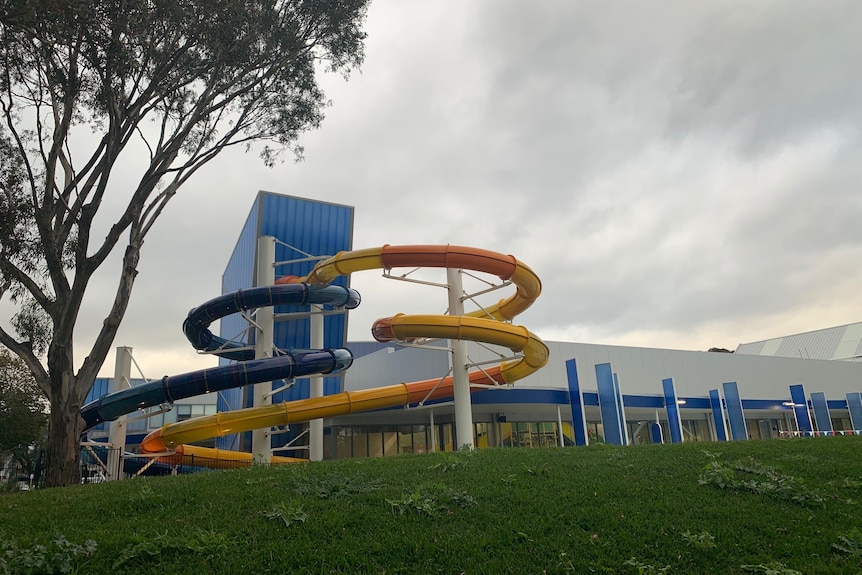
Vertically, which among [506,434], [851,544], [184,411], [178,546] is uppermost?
[184,411]

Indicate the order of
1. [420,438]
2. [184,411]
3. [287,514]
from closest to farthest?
1. [287,514]
2. [420,438]
3. [184,411]

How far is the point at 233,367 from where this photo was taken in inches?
762

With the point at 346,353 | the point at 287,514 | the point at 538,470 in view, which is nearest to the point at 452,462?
the point at 538,470

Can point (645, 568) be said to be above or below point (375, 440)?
below

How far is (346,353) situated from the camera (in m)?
21.4

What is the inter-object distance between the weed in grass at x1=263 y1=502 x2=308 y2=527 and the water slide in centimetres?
989

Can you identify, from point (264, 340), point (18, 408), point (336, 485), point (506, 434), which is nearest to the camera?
point (336, 485)

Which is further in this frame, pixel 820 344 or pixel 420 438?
pixel 820 344

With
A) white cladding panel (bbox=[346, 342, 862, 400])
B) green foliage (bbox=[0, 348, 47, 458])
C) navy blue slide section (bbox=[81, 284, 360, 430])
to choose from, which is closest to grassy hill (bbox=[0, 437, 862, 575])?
navy blue slide section (bbox=[81, 284, 360, 430])

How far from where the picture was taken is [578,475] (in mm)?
10969

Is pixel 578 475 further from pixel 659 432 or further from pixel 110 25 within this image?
pixel 659 432

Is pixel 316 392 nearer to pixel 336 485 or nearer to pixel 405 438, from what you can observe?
pixel 405 438

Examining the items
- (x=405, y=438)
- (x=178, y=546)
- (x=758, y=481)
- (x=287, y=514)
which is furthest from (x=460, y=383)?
(x=405, y=438)

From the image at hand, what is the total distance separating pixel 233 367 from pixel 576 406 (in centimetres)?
1507
